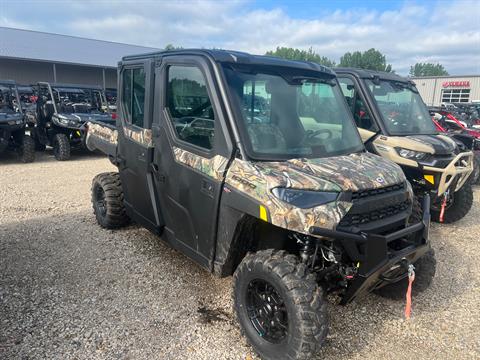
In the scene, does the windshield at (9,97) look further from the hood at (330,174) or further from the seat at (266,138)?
the hood at (330,174)

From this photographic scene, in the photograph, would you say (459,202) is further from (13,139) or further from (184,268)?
(13,139)

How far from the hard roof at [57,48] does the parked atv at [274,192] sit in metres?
27.3

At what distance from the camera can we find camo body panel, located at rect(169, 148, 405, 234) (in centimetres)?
253

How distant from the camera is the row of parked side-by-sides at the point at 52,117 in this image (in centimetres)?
1007

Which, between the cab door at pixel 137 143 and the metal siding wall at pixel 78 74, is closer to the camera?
the cab door at pixel 137 143

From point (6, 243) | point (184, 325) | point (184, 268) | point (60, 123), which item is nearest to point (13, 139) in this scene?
point (60, 123)

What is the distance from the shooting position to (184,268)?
4246mm

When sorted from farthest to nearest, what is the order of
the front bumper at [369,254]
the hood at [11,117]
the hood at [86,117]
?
the hood at [86,117]
the hood at [11,117]
the front bumper at [369,254]

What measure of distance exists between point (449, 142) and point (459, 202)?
1.02m

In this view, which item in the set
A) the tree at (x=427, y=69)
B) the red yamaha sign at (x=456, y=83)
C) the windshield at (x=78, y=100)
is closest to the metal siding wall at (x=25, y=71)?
the windshield at (x=78, y=100)

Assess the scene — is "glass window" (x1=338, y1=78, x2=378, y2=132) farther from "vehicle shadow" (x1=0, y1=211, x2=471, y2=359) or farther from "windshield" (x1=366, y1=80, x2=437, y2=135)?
"vehicle shadow" (x1=0, y1=211, x2=471, y2=359)

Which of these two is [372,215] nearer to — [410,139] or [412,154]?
[412,154]

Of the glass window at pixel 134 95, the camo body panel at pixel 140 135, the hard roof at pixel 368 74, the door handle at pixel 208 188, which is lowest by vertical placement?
the door handle at pixel 208 188

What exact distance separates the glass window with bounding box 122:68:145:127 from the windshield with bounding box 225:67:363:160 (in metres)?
1.29
